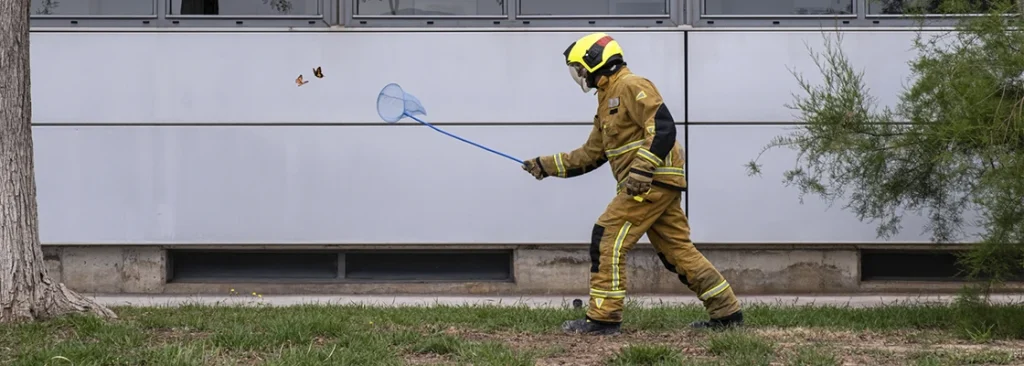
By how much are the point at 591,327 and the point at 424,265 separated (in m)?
3.90

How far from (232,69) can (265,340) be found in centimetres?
441

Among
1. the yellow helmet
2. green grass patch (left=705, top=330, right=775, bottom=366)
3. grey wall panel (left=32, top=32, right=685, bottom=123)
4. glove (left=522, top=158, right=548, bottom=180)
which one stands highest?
grey wall panel (left=32, top=32, right=685, bottom=123)

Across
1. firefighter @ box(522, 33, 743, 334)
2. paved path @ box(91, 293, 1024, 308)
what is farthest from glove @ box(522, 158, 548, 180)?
paved path @ box(91, 293, 1024, 308)

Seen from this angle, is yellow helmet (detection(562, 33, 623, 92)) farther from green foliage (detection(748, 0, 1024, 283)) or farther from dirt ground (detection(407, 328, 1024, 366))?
green foliage (detection(748, 0, 1024, 283))

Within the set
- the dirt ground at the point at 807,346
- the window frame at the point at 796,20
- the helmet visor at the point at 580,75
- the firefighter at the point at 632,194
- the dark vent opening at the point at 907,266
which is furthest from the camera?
the dark vent opening at the point at 907,266

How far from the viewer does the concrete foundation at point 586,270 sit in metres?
9.25

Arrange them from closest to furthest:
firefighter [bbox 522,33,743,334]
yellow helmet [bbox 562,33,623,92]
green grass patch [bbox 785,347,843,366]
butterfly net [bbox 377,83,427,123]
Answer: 1. green grass patch [bbox 785,347,843,366]
2. firefighter [bbox 522,33,743,334]
3. yellow helmet [bbox 562,33,623,92]
4. butterfly net [bbox 377,83,427,123]

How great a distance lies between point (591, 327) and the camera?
580 centimetres

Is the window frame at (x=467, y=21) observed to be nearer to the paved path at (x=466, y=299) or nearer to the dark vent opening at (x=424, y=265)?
the dark vent opening at (x=424, y=265)

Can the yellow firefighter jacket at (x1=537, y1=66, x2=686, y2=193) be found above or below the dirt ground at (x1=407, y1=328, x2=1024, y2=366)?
above

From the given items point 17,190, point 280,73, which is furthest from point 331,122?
point 17,190

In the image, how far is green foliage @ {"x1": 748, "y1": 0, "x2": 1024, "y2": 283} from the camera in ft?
19.2

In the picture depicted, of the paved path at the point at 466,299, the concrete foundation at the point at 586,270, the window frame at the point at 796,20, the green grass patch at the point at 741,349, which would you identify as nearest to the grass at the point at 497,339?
the green grass patch at the point at 741,349

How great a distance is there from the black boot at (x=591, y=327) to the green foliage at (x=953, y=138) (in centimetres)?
201
